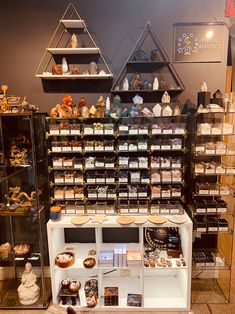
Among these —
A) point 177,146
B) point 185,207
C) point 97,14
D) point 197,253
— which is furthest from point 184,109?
point 197,253

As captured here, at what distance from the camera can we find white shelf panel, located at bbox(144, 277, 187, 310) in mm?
2244

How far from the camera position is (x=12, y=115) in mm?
2135

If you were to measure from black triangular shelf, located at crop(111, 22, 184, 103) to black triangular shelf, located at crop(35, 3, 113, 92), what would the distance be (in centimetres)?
17

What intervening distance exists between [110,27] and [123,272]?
239 centimetres

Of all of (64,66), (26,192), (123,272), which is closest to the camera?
(64,66)

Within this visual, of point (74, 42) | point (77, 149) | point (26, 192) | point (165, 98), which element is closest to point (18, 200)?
point (26, 192)

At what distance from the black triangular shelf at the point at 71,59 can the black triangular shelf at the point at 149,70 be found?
0.56 ft

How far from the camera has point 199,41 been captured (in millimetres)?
2316

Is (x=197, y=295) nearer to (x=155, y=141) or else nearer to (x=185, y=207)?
(x=185, y=207)

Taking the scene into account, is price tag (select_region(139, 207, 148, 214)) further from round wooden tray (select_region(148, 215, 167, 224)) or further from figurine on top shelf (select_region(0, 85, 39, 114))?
figurine on top shelf (select_region(0, 85, 39, 114))

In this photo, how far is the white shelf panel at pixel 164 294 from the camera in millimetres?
2244

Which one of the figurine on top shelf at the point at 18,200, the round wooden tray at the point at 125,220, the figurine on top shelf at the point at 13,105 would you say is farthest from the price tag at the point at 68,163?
the round wooden tray at the point at 125,220

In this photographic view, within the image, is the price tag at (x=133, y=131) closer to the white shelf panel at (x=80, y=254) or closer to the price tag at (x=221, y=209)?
the price tag at (x=221, y=209)

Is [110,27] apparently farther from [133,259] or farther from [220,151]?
[133,259]
